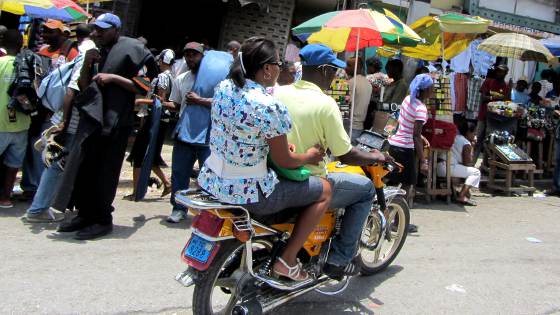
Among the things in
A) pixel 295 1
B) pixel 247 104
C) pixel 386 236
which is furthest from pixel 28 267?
pixel 295 1

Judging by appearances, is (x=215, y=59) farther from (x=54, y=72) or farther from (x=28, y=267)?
(x=28, y=267)

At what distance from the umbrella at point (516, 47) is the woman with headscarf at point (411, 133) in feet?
12.2

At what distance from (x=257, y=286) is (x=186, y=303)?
73 cm

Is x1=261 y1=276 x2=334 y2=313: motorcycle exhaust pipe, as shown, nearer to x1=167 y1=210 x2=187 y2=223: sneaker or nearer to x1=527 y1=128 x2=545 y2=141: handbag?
x1=167 y1=210 x2=187 y2=223: sneaker

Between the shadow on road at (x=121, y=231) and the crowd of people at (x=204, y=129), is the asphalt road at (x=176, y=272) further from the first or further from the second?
the crowd of people at (x=204, y=129)

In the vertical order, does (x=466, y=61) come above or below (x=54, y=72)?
above

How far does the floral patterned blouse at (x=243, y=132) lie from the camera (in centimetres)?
308

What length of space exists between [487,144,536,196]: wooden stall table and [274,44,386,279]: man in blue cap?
571 cm

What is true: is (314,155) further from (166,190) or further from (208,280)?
(166,190)

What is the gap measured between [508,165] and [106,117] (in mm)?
6351

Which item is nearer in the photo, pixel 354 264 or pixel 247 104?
pixel 247 104

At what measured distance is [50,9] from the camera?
287 inches

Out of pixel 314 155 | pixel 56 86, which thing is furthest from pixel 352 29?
pixel 314 155

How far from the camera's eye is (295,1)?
10562mm
